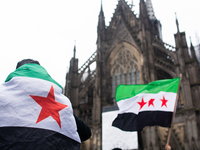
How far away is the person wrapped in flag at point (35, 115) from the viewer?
8.60 feet

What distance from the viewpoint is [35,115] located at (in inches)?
112

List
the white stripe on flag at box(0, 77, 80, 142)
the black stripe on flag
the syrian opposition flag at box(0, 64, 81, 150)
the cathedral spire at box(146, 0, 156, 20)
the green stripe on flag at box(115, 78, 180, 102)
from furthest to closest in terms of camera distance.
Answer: the cathedral spire at box(146, 0, 156, 20), the green stripe on flag at box(115, 78, 180, 102), the black stripe on flag, the white stripe on flag at box(0, 77, 80, 142), the syrian opposition flag at box(0, 64, 81, 150)

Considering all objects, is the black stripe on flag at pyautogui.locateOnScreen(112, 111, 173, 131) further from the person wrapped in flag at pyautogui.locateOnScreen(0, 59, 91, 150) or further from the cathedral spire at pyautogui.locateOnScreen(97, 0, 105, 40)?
the cathedral spire at pyautogui.locateOnScreen(97, 0, 105, 40)

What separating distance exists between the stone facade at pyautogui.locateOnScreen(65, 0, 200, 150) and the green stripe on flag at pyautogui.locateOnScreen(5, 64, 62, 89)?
16114mm

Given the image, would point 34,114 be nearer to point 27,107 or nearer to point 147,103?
point 27,107

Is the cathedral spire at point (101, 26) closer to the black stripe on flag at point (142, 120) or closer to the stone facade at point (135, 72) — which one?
the stone facade at point (135, 72)

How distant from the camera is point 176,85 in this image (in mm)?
8875

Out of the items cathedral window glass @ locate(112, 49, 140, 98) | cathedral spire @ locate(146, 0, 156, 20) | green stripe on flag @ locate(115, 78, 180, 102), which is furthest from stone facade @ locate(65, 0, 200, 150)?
green stripe on flag @ locate(115, 78, 180, 102)

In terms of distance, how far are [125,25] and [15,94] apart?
23905mm

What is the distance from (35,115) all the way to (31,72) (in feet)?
2.24

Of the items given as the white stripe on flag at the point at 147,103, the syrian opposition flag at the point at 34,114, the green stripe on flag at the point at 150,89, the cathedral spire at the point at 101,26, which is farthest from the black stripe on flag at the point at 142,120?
the cathedral spire at the point at 101,26

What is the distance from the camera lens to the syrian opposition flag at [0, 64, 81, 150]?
262 cm

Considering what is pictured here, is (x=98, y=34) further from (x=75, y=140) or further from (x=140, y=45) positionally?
(x=75, y=140)

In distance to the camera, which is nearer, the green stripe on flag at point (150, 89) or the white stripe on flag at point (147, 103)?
the white stripe on flag at point (147, 103)
